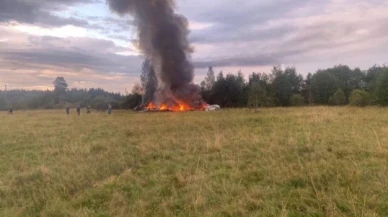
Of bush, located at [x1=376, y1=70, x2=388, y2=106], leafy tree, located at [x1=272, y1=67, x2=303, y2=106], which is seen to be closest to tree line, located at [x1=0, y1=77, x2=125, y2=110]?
leafy tree, located at [x1=272, y1=67, x2=303, y2=106]

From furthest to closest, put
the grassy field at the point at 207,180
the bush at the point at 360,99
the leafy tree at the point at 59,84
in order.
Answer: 1. the leafy tree at the point at 59,84
2. the bush at the point at 360,99
3. the grassy field at the point at 207,180

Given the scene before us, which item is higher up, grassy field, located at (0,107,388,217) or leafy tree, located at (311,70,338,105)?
leafy tree, located at (311,70,338,105)

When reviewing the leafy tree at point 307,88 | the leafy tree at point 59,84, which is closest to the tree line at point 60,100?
the leafy tree at point 59,84

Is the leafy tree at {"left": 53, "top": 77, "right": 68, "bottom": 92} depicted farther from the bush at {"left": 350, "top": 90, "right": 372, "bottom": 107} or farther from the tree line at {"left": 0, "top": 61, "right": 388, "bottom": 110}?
the bush at {"left": 350, "top": 90, "right": 372, "bottom": 107}

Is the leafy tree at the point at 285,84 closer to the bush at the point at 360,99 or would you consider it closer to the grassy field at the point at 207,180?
the bush at the point at 360,99

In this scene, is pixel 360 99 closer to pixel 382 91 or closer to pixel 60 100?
pixel 382 91

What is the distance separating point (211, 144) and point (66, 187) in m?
5.77

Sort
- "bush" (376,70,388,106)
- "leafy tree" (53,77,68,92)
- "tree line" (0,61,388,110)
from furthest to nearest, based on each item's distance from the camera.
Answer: "leafy tree" (53,77,68,92)
"tree line" (0,61,388,110)
"bush" (376,70,388,106)

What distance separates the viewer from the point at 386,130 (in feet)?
44.4

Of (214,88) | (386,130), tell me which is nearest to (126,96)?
(214,88)

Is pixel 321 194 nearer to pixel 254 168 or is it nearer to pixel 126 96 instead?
pixel 254 168

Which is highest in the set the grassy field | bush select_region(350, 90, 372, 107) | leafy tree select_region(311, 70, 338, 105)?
leafy tree select_region(311, 70, 338, 105)

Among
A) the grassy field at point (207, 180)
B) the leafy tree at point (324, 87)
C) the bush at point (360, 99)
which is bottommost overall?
the grassy field at point (207, 180)

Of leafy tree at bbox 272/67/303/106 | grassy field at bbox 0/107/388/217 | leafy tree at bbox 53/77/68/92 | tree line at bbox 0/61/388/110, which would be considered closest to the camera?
grassy field at bbox 0/107/388/217
